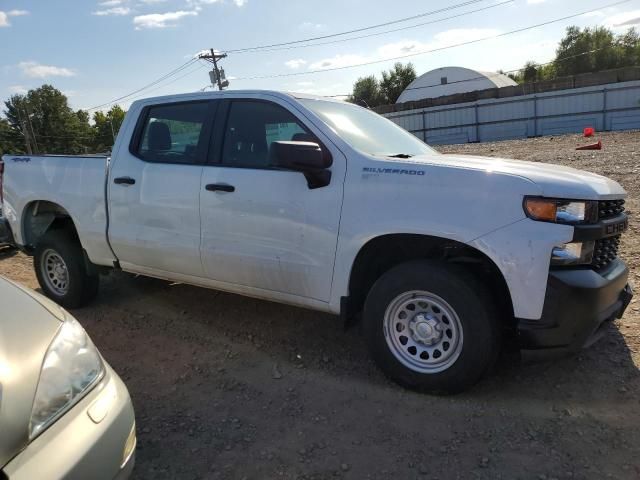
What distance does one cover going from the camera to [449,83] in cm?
5216

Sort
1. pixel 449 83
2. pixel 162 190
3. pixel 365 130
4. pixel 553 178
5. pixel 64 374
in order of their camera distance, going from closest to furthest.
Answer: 1. pixel 64 374
2. pixel 553 178
3. pixel 365 130
4. pixel 162 190
5. pixel 449 83

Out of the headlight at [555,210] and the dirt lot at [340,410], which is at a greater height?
the headlight at [555,210]

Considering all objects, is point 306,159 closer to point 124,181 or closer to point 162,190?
point 162,190

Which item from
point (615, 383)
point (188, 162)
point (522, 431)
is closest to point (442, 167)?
point (522, 431)

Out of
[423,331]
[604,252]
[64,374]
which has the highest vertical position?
[604,252]

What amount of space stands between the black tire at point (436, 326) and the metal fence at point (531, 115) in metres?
26.8

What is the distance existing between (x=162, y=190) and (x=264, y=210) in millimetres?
1027

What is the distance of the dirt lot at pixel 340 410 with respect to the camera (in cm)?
263

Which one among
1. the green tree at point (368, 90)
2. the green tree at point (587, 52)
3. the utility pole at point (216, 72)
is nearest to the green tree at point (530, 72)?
the green tree at point (587, 52)

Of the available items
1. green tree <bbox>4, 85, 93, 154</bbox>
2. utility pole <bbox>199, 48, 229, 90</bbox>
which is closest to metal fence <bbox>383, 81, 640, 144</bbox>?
utility pole <bbox>199, 48, 229, 90</bbox>

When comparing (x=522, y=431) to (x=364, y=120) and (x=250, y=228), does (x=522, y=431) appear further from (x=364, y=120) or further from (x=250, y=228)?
(x=364, y=120)

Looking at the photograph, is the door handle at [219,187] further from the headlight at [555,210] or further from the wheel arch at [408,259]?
the headlight at [555,210]

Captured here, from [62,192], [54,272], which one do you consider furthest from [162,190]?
[54,272]

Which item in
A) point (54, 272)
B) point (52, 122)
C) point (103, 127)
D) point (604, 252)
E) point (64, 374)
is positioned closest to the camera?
point (64, 374)
